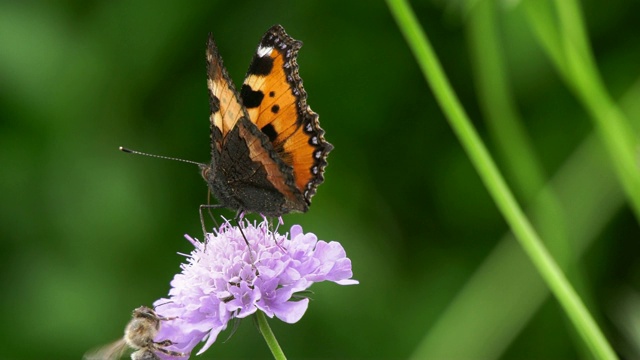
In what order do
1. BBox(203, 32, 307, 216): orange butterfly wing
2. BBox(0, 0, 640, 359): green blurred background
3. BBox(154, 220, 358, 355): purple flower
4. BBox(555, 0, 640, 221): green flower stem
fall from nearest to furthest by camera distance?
BBox(154, 220, 358, 355): purple flower → BBox(203, 32, 307, 216): orange butterfly wing → BBox(555, 0, 640, 221): green flower stem → BBox(0, 0, 640, 359): green blurred background

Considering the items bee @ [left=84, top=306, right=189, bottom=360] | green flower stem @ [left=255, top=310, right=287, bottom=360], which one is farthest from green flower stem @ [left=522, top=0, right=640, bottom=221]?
bee @ [left=84, top=306, right=189, bottom=360]

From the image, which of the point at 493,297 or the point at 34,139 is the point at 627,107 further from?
the point at 34,139

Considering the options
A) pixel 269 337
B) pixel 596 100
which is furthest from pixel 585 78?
pixel 269 337

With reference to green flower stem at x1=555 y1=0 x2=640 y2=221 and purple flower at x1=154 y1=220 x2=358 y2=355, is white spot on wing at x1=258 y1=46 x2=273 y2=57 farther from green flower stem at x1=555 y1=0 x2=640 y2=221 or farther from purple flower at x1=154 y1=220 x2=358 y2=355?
green flower stem at x1=555 y1=0 x2=640 y2=221

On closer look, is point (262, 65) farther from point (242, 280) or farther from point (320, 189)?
point (320, 189)

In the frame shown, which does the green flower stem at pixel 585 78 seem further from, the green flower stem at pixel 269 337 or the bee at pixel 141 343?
the bee at pixel 141 343

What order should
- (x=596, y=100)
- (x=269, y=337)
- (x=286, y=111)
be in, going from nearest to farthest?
(x=269, y=337), (x=286, y=111), (x=596, y=100)

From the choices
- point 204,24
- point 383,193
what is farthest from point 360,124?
point 204,24
